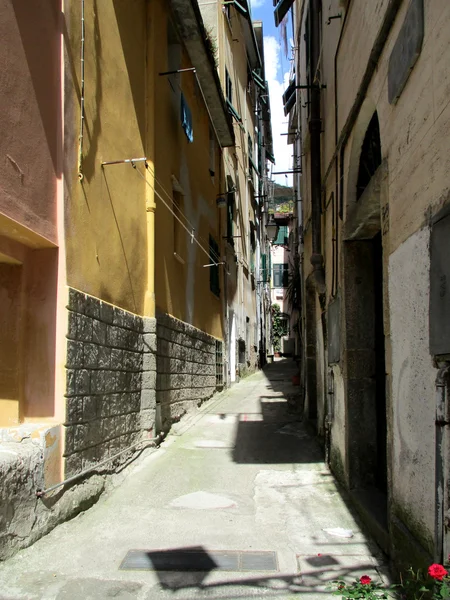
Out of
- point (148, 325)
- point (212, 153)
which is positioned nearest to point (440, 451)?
point (148, 325)

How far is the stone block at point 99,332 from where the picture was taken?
5344 mm

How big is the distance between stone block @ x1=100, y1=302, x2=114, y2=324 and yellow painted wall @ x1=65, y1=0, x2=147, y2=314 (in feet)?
0.40

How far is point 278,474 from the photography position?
21.2 ft

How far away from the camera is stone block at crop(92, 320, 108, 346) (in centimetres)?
534

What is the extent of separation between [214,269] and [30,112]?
9.03 metres

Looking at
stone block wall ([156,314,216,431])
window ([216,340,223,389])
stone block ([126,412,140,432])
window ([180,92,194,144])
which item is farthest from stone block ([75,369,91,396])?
window ([216,340,223,389])

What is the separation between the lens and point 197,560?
13.2 ft

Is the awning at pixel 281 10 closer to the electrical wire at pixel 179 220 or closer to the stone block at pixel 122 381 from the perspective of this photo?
the electrical wire at pixel 179 220

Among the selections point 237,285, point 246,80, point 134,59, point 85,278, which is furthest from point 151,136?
point 246,80

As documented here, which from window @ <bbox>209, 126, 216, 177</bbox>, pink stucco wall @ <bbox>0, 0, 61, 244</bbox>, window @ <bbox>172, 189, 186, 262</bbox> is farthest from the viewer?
window @ <bbox>209, 126, 216, 177</bbox>

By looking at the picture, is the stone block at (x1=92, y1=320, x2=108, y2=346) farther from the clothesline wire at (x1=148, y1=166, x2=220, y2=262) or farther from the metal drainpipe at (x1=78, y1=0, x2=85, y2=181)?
the clothesline wire at (x1=148, y1=166, x2=220, y2=262)

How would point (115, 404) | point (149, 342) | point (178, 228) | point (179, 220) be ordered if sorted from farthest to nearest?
point (178, 228), point (179, 220), point (149, 342), point (115, 404)

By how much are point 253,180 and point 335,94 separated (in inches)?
660

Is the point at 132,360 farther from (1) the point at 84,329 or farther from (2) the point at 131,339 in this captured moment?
(1) the point at 84,329
